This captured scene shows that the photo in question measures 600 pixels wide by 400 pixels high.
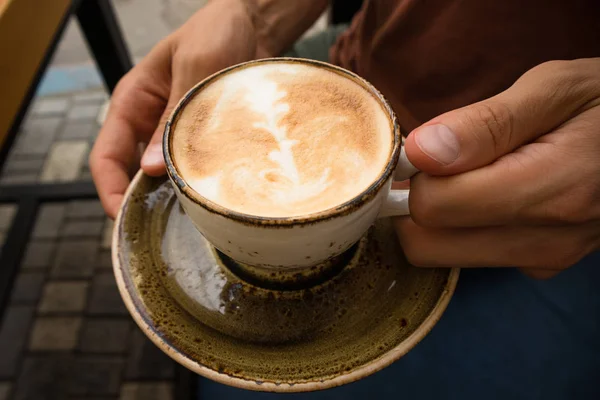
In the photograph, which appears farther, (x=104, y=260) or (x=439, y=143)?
(x=104, y=260)

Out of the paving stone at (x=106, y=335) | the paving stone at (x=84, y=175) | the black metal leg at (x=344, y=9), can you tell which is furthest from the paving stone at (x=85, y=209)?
the black metal leg at (x=344, y=9)

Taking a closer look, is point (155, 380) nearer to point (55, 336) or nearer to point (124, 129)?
point (55, 336)

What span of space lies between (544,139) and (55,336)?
58.4 inches

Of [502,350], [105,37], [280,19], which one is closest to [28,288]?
[105,37]

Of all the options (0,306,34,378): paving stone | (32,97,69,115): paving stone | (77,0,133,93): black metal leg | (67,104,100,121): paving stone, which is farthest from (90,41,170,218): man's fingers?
(32,97,69,115): paving stone

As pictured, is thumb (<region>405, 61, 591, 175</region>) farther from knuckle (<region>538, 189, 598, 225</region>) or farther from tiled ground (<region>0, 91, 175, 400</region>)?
tiled ground (<region>0, 91, 175, 400</region>)

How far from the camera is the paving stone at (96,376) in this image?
4.50 feet

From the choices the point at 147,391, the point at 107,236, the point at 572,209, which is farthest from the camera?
the point at 107,236

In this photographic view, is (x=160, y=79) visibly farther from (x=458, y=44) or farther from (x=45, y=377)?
(x=45, y=377)

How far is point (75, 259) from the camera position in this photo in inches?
66.2

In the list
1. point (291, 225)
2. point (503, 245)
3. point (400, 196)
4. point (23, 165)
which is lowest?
point (23, 165)

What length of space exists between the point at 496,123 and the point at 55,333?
1.46m

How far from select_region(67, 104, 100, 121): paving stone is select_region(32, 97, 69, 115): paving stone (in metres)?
0.04

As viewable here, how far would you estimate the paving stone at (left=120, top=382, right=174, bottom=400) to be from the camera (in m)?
1.36
